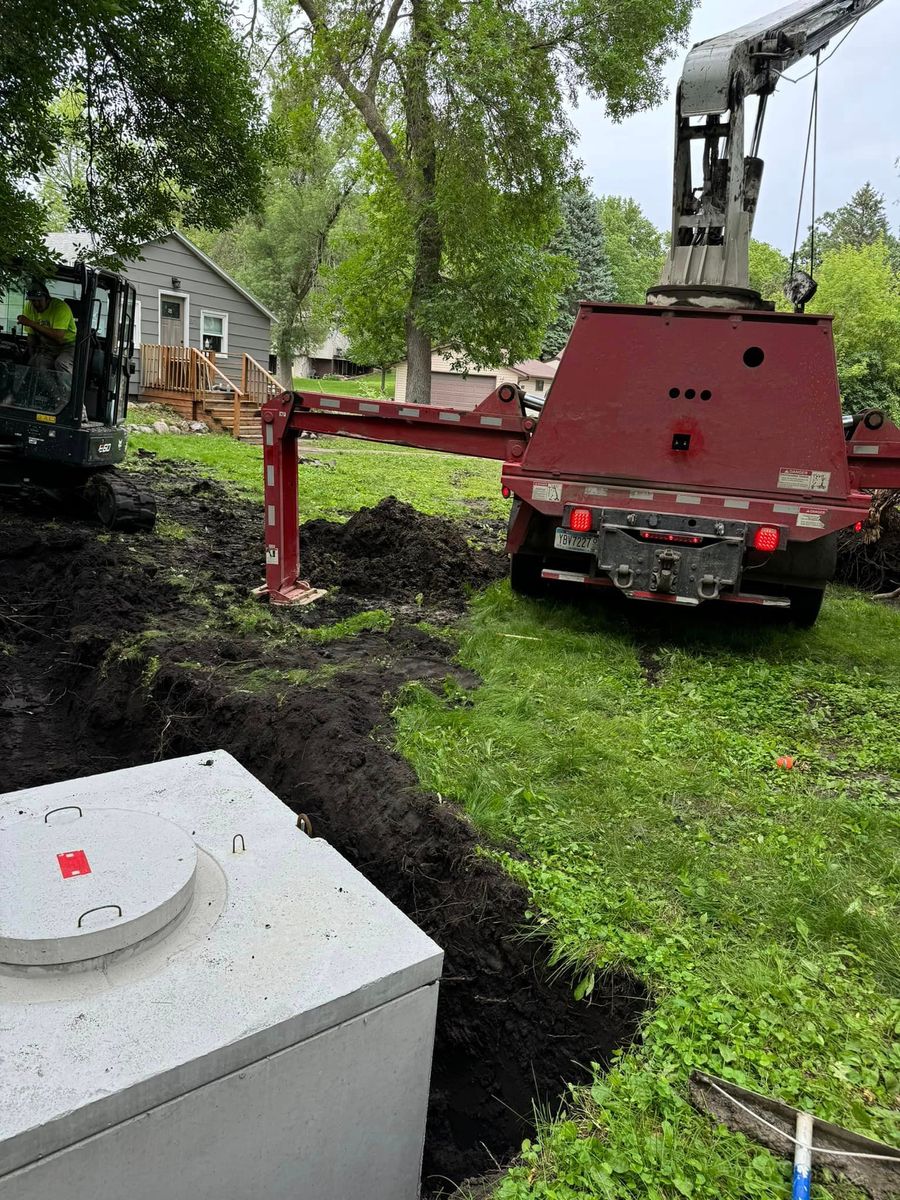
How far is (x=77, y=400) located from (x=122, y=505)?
1162mm

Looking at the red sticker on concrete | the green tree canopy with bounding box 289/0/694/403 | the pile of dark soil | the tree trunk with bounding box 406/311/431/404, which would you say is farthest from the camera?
the tree trunk with bounding box 406/311/431/404

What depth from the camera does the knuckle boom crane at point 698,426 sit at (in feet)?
17.9

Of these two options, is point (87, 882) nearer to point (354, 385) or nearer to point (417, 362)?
point (417, 362)

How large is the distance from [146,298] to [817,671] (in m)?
19.2

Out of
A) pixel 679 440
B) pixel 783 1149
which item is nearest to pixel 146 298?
pixel 679 440

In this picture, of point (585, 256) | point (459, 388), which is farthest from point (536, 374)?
point (585, 256)

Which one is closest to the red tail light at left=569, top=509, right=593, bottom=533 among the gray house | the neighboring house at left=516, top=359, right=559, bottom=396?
the gray house

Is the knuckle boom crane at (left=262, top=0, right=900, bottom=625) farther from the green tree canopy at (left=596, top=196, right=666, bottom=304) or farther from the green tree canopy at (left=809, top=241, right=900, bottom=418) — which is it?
the green tree canopy at (left=596, top=196, right=666, bottom=304)

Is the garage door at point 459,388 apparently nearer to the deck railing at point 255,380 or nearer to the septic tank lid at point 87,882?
the deck railing at point 255,380

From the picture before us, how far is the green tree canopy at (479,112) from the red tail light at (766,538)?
13669 millimetres

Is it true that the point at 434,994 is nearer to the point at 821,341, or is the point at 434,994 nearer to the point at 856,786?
the point at 856,786

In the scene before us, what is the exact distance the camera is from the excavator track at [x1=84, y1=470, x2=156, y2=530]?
28.4 ft

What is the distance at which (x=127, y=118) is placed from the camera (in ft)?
26.2

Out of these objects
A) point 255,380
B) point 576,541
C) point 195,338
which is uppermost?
point 195,338
